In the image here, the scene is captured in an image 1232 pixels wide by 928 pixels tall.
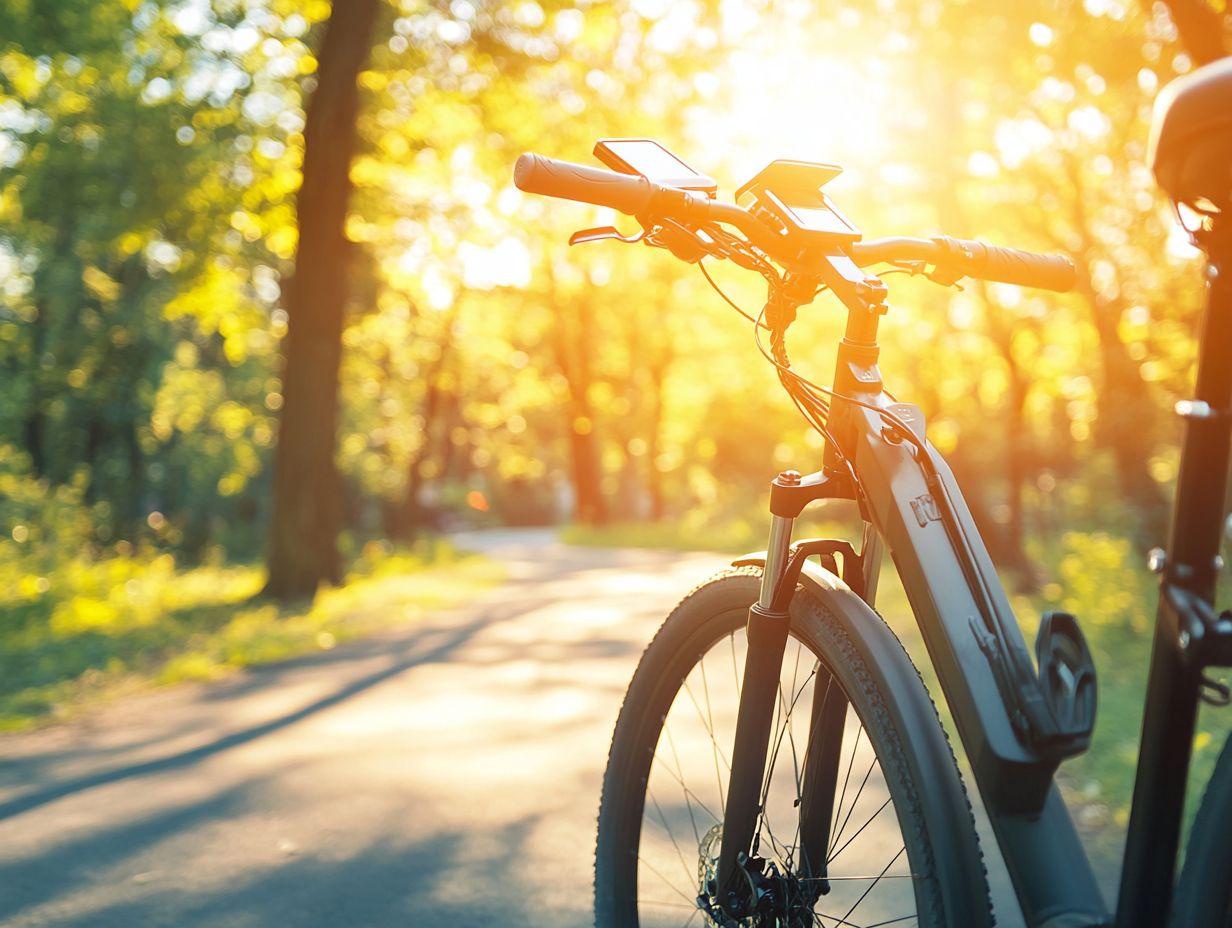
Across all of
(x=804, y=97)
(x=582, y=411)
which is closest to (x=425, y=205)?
(x=804, y=97)

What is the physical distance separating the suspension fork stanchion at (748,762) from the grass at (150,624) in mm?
5131

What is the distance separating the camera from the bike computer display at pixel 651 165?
215cm

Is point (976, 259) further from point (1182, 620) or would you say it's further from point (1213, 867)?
point (1213, 867)

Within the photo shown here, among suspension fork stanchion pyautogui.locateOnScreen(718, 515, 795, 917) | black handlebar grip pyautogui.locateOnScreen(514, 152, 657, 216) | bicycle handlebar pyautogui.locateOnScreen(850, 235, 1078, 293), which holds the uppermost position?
black handlebar grip pyautogui.locateOnScreen(514, 152, 657, 216)

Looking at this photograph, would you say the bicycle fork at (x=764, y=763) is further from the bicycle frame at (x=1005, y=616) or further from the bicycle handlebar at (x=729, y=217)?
the bicycle handlebar at (x=729, y=217)

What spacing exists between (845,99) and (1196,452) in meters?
11.6

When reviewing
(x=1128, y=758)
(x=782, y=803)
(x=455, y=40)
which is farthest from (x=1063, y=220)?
(x=782, y=803)

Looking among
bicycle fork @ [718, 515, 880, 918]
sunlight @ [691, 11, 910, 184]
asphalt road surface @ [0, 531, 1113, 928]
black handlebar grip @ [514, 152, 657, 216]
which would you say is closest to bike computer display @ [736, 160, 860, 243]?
black handlebar grip @ [514, 152, 657, 216]

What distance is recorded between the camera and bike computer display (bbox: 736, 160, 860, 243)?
2.06 meters

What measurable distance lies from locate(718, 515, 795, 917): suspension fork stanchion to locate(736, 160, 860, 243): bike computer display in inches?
19.9

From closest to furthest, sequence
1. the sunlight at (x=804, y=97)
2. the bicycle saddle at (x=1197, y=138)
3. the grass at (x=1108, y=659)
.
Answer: the bicycle saddle at (x=1197, y=138) < the grass at (x=1108, y=659) < the sunlight at (x=804, y=97)

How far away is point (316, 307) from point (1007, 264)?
10750 millimetres

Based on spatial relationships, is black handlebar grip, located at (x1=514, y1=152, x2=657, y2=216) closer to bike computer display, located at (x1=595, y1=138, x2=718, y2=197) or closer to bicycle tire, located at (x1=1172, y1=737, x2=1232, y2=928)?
bike computer display, located at (x1=595, y1=138, x2=718, y2=197)

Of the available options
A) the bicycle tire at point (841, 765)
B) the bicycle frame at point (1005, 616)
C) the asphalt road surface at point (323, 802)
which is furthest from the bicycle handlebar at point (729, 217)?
the asphalt road surface at point (323, 802)
